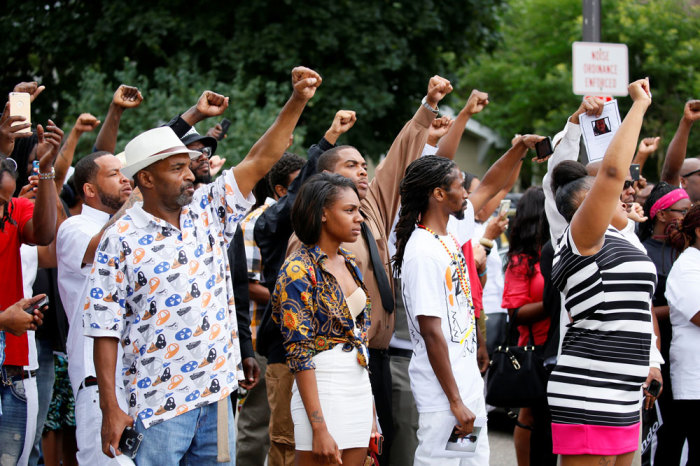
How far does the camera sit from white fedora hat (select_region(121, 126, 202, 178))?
12.9ft

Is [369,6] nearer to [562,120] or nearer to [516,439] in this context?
[562,120]

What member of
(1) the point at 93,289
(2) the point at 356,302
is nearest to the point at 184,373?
(1) the point at 93,289

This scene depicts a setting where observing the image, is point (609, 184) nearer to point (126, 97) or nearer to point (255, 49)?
point (126, 97)

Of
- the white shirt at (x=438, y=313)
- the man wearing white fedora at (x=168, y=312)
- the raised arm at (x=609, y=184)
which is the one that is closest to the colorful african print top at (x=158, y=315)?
the man wearing white fedora at (x=168, y=312)

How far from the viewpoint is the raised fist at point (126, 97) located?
5.49 metres

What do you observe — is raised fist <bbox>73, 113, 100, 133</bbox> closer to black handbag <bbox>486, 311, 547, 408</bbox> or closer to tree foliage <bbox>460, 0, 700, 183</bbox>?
black handbag <bbox>486, 311, 547, 408</bbox>

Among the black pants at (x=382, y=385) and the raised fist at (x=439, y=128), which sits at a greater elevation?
the raised fist at (x=439, y=128)

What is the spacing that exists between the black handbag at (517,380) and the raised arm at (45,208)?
120 inches

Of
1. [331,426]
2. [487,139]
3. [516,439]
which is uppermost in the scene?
[487,139]

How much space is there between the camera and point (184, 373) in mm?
3779

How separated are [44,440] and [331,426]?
2.76 m

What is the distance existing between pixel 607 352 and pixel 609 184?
32.9 inches

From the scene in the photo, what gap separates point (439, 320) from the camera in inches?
175

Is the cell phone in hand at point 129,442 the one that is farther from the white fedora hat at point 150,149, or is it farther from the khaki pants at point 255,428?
the khaki pants at point 255,428
